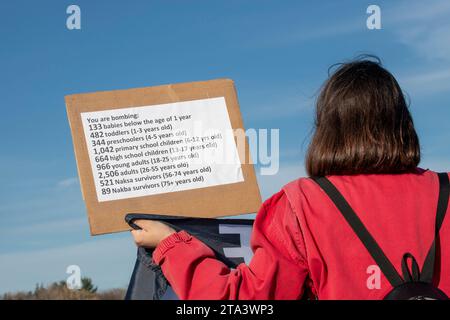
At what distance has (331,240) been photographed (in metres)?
2.52

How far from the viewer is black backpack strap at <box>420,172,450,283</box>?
251 centimetres

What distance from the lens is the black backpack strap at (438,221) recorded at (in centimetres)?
251

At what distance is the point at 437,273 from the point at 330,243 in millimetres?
481

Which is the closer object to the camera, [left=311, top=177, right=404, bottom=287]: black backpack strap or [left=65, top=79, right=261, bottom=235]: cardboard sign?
[left=311, top=177, right=404, bottom=287]: black backpack strap

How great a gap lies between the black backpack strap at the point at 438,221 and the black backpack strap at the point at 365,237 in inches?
4.5

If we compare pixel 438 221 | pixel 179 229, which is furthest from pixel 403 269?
pixel 179 229

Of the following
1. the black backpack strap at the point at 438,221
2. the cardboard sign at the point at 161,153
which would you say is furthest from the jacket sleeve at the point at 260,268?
the cardboard sign at the point at 161,153

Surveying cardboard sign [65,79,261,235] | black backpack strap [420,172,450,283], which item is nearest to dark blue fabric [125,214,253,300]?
cardboard sign [65,79,261,235]

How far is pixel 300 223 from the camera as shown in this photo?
256 cm

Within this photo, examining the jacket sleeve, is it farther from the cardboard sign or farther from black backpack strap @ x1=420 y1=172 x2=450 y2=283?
the cardboard sign
